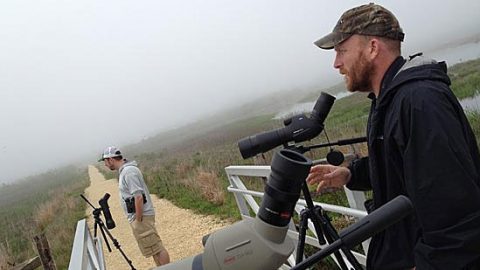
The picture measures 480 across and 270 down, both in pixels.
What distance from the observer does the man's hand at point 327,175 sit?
2.06 metres

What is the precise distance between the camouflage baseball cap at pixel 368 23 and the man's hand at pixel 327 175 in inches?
25.6

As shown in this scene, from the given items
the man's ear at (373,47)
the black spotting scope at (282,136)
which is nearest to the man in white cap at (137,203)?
the black spotting scope at (282,136)

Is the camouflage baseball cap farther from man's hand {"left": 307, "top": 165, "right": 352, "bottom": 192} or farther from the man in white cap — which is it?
the man in white cap

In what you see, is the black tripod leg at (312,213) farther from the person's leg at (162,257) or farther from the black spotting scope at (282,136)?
the person's leg at (162,257)

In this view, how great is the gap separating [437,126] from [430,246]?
39cm

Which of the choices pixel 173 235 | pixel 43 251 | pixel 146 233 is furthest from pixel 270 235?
pixel 173 235

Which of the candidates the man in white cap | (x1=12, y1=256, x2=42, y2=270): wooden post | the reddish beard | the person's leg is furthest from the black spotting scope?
(x1=12, y1=256, x2=42, y2=270): wooden post

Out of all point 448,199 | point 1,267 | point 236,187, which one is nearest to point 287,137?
point 448,199

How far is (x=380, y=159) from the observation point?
1613mm

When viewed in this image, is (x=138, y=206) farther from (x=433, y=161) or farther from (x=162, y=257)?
(x=433, y=161)

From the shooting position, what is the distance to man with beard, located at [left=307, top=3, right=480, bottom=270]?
50.7 inches

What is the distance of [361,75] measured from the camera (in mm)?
1746

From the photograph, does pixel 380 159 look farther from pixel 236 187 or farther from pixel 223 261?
pixel 236 187

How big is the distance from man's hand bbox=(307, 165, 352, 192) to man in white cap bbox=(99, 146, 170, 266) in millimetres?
3733
